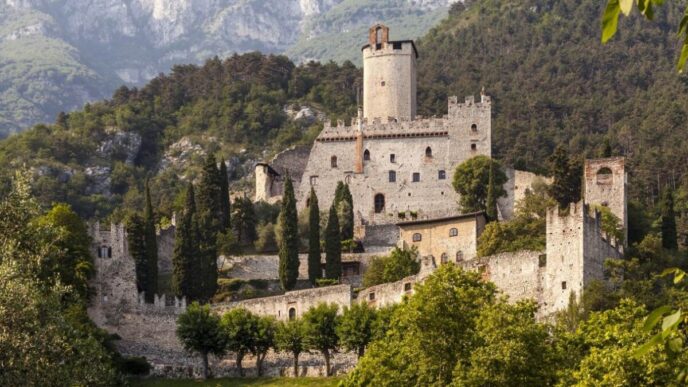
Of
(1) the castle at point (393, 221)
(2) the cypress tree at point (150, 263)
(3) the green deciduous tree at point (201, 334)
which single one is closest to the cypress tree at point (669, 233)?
(1) the castle at point (393, 221)

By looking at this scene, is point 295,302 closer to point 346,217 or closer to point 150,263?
point 150,263

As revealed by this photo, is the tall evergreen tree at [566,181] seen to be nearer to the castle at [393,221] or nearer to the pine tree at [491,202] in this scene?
the pine tree at [491,202]

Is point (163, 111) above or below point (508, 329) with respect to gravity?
above

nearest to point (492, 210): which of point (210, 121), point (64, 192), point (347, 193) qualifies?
point (347, 193)

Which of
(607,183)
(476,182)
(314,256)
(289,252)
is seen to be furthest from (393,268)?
(476,182)

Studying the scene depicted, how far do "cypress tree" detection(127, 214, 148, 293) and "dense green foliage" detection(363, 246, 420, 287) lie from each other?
42.1 feet

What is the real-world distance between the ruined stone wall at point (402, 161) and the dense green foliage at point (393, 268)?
1219 cm

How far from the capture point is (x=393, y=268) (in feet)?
243

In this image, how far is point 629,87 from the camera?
133125 millimetres

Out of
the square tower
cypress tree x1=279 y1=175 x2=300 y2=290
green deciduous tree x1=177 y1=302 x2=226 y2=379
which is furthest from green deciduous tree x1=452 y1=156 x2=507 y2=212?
green deciduous tree x1=177 y1=302 x2=226 y2=379

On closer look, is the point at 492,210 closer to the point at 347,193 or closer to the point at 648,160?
the point at 347,193

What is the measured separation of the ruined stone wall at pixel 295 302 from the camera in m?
71.6

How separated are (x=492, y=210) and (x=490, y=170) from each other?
3.79 meters

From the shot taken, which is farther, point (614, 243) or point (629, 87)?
point (629, 87)
